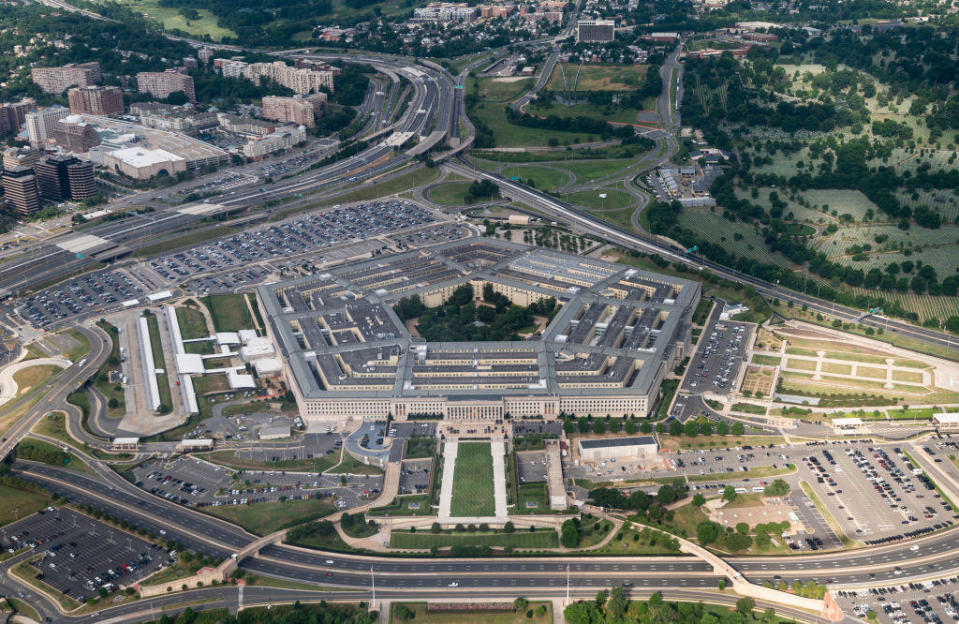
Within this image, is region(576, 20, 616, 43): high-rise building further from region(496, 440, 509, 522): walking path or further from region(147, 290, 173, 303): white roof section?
region(496, 440, 509, 522): walking path

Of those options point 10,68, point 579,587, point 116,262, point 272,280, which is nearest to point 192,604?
point 579,587

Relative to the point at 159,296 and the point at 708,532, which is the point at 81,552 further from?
the point at 708,532

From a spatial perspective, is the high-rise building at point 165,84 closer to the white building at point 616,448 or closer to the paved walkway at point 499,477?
the paved walkway at point 499,477

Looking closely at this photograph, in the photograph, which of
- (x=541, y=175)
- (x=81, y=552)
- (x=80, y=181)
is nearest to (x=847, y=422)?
(x=81, y=552)

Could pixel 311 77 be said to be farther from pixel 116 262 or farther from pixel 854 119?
pixel 854 119

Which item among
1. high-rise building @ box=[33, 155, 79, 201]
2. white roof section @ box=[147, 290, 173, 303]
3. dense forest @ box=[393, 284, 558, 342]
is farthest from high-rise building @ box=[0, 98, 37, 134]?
dense forest @ box=[393, 284, 558, 342]

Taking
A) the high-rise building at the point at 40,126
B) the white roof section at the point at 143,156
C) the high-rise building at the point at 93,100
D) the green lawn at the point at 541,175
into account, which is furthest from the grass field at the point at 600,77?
the high-rise building at the point at 40,126
